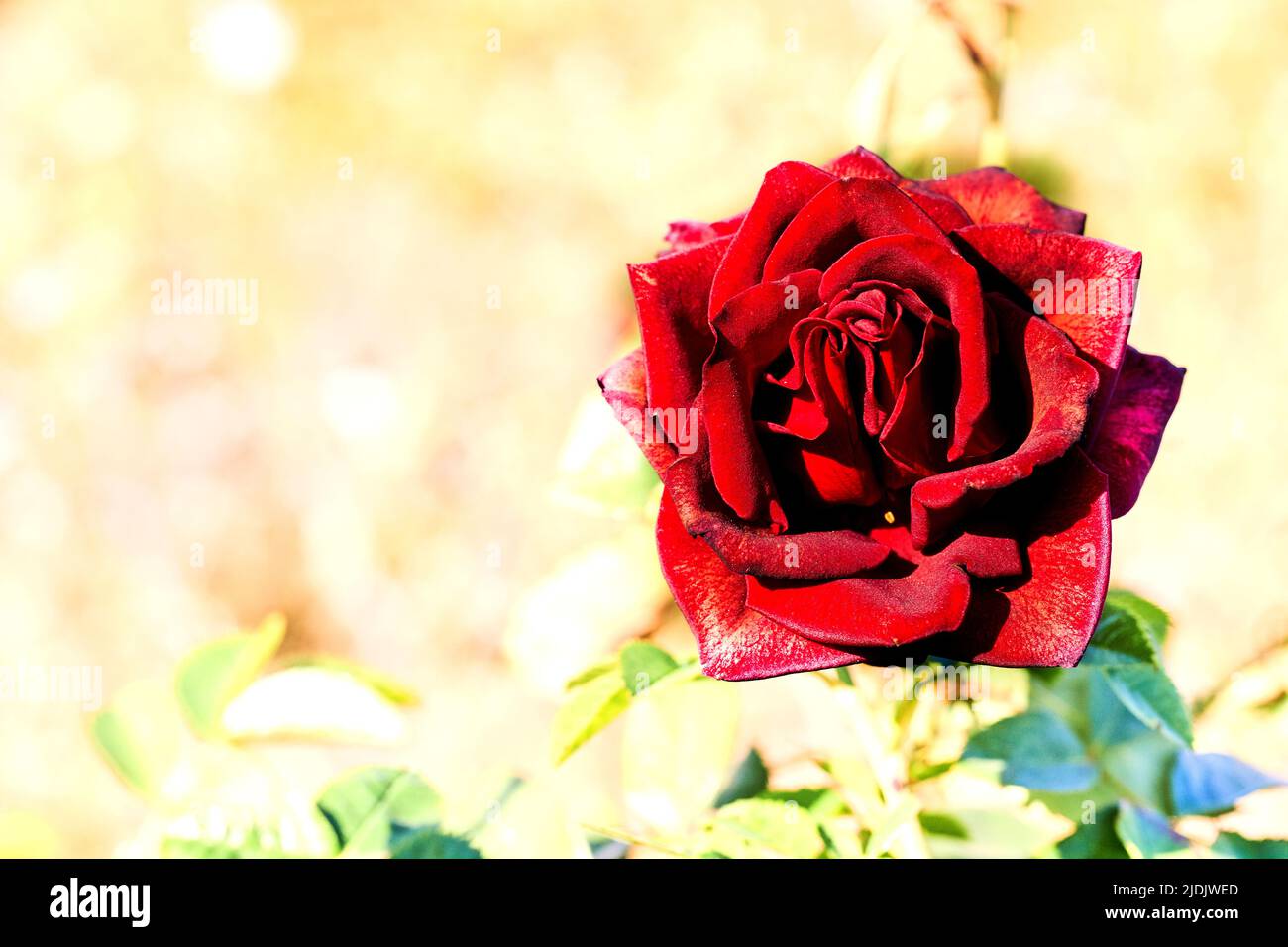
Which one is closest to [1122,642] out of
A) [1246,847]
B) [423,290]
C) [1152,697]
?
[1152,697]

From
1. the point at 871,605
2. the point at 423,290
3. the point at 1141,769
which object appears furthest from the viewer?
the point at 423,290

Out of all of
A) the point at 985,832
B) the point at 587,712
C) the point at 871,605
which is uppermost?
the point at 871,605

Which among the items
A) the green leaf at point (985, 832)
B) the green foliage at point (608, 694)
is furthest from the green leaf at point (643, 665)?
the green leaf at point (985, 832)

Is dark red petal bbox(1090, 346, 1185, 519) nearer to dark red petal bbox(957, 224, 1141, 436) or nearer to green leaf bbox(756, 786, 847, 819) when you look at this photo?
dark red petal bbox(957, 224, 1141, 436)

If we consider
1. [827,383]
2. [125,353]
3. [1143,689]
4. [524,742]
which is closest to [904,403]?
[827,383]

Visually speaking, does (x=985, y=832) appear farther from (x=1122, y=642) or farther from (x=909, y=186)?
(x=909, y=186)

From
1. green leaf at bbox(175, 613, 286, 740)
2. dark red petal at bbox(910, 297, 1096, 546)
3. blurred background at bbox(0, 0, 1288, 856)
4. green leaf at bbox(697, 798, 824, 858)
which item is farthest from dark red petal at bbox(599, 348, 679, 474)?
blurred background at bbox(0, 0, 1288, 856)
